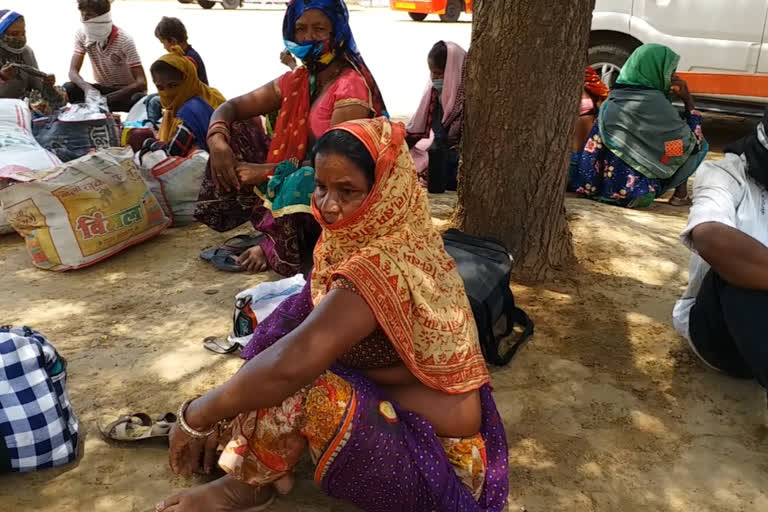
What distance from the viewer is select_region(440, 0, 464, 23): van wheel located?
17.2m

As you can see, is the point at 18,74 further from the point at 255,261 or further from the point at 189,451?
the point at 189,451

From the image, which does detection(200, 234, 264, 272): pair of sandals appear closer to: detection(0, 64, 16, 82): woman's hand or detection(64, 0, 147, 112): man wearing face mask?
Result: detection(0, 64, 16, 82): woman's hand

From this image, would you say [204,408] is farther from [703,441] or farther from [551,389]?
[703,441]

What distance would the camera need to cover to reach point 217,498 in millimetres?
1889

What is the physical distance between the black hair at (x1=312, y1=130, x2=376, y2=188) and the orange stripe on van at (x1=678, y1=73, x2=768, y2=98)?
5.38 metres

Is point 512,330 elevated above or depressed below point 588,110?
below

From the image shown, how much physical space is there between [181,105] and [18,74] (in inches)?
70.0

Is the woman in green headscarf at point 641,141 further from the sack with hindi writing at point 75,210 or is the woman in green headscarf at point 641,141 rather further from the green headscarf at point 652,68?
the sack with hindi writing at point 75,210

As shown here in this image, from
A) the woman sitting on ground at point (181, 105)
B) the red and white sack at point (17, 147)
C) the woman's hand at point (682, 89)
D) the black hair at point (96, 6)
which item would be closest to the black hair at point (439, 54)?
the woman's hand at point (682, 89)

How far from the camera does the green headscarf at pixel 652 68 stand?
4.74 meters

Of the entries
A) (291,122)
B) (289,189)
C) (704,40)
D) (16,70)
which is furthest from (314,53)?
(704,40)

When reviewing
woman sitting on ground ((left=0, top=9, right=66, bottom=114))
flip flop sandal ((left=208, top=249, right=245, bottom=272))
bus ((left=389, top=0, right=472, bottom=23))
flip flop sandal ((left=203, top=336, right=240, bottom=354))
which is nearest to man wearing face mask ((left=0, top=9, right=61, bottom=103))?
woman sitting on ground ((left=0, top=9, right=66, bottom=114))

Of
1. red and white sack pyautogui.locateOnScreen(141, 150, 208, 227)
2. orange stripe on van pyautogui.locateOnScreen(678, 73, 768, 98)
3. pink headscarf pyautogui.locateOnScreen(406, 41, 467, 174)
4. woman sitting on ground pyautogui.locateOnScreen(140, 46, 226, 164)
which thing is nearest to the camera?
red and white sack pyautogui.locateOnScreen(141, 150, 208, 227)

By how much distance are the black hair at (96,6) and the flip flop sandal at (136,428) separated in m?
4.89
